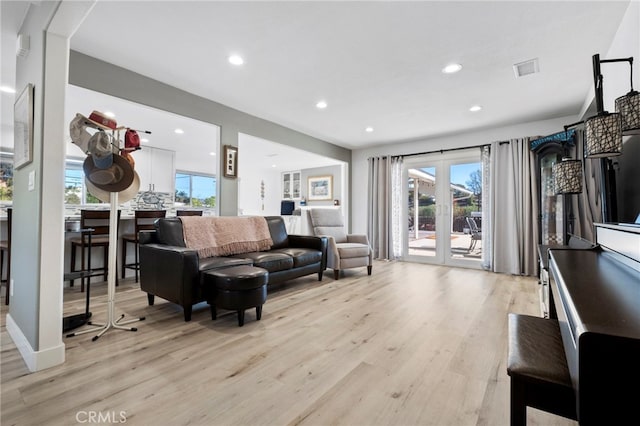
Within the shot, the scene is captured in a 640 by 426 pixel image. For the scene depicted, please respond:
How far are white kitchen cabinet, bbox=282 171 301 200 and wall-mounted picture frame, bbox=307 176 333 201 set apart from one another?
1.67ft

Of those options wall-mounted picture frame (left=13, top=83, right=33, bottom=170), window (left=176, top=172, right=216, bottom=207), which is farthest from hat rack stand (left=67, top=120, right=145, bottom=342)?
window (left=176, top=172, right=216, bottom=207)

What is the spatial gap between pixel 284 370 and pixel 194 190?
7717mm

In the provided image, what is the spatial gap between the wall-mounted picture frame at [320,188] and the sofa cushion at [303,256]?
4.53 metres

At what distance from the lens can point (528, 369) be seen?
0.83 metres

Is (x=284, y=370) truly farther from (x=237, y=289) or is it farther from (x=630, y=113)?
(x=630, y=113)

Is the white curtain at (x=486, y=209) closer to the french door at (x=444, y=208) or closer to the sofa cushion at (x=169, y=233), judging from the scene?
the french door at (x=444, y=208)

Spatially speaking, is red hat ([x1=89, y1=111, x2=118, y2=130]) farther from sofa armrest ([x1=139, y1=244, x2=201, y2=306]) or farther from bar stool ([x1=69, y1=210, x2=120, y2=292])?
bar stool ([x1=69, y1=210, x2=120, y2=292])

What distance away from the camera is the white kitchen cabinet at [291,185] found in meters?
9.19

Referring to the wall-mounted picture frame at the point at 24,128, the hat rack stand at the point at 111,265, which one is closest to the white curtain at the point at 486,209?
the hat rack stand at the point at 111,265

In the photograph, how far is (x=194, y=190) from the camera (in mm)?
8438

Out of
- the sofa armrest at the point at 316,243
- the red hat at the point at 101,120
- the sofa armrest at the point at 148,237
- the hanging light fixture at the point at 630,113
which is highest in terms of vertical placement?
the red hat at the point at 101,120

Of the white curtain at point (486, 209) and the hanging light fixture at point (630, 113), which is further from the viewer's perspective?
the white curtain at point (486, 209)


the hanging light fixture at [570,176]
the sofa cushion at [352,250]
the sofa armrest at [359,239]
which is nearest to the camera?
the hanging light fixture at [570,176]

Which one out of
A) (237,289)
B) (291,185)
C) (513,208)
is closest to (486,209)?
(513,208)
